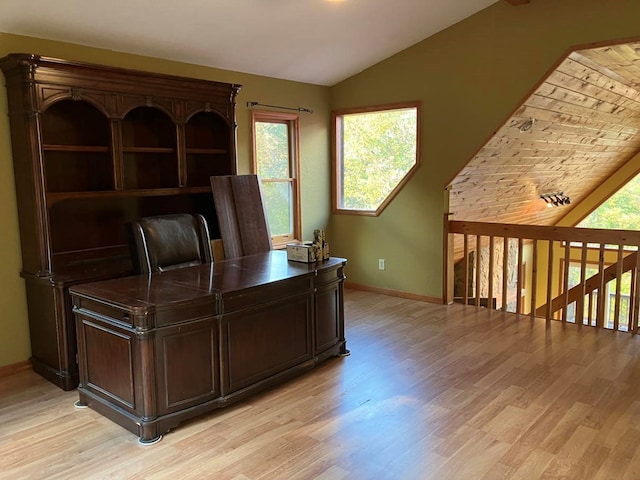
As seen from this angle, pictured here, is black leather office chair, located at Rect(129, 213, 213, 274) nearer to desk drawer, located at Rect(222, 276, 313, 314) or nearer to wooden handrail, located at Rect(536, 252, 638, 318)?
desk drawer, located at Rect(222, 276, 313, 314)

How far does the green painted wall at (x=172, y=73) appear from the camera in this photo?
361 centimetres

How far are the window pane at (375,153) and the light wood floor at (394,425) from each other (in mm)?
2192

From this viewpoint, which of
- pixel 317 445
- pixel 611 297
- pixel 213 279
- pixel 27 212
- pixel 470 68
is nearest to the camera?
pixel 317 445

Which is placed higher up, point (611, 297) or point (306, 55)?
point (306, 55)

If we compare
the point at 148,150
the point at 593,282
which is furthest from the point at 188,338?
the point at 593,282

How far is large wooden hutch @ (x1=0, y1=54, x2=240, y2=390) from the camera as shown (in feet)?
11.3

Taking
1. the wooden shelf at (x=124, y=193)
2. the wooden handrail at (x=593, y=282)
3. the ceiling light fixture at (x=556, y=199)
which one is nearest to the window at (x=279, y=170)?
the wooden shelf at (x=124, y=193)

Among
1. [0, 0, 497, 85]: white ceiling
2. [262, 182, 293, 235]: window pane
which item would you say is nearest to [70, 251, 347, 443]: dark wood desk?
[0, 0, 497, 85]: white ceiling

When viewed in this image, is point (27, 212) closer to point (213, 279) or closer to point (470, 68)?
point (213, 279)

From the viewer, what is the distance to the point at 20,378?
12.0 ft

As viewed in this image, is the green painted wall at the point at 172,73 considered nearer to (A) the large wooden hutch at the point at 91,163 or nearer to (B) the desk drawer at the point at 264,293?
(A) the large wooden hutch at the point at 91,163

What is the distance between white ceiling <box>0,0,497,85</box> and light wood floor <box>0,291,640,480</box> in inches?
95.5

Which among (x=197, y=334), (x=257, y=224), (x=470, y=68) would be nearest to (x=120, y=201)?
(x=257, y=224)

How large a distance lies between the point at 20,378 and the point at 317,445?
7.33 ft
